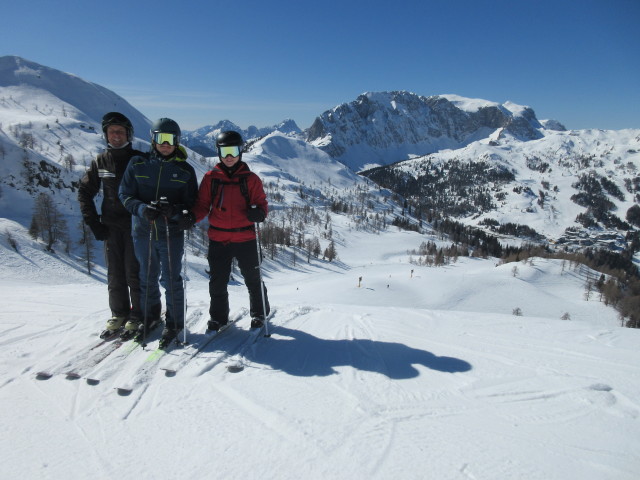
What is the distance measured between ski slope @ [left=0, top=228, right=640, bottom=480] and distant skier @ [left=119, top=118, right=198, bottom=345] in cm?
74

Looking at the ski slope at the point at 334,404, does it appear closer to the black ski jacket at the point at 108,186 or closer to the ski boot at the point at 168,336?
the ski boot at the point at 168,336

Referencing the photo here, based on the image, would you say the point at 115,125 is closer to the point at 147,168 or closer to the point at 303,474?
the point at 147,168

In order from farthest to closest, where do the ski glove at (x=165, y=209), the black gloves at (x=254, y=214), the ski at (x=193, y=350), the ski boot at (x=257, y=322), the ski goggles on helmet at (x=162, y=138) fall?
the ski boot at (x=257, y=322)
the black gloves at (x=254, y=214)
the ski goggles on helmet at (x=162, y=138)
the ski glove at (x=165, y=209)
the ski at (x=193, y=350)

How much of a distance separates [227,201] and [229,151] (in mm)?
774

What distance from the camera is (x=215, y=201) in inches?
207

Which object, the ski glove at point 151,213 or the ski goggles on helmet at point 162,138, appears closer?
the ski glove at point 151,213

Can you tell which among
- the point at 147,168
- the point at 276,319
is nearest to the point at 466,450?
the point at 276,319

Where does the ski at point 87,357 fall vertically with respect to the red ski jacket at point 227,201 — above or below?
below

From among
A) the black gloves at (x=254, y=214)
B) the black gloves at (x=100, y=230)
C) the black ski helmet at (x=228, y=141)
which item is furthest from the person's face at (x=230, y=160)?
the black gloves at (x=100, y=230)

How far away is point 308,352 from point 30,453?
319cm

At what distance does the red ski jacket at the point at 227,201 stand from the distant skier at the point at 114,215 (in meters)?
1.29

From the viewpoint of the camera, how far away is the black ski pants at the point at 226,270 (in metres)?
5.50

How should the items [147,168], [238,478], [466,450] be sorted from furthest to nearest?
1. [147,168]
2. [466,450]
3. [238,478]

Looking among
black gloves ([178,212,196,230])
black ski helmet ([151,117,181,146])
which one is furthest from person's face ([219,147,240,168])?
black gloves ([178,212,196,230])
